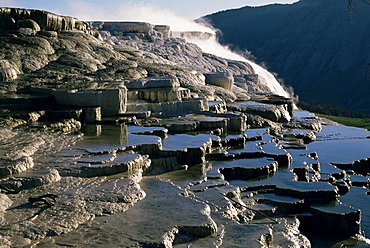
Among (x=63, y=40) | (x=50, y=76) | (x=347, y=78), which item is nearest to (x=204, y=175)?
(x=50, y=76)

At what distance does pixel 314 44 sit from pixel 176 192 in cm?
5674

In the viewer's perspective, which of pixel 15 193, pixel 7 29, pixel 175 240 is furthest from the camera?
pixel 7 29

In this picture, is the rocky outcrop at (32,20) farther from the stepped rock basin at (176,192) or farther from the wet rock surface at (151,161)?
the stepped rock basin at (176,192)

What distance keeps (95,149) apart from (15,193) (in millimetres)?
2477

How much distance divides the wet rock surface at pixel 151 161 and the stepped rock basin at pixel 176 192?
0.03m

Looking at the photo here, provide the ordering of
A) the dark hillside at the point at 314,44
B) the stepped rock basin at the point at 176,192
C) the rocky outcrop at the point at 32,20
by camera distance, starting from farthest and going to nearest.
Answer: the dark hillside at the point at 314,44 → the rocky outcrop at the point at 32,20 → the stepped rock basin at the point at 176,192

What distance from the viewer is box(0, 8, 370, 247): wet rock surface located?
23.0 feet

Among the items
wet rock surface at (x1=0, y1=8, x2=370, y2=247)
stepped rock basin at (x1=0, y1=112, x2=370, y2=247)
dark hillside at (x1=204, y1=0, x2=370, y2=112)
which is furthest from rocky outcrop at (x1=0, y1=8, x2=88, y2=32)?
dark hillside at (x1=204, y1=0, x2=370, y2=112)

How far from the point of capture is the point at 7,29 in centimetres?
1880

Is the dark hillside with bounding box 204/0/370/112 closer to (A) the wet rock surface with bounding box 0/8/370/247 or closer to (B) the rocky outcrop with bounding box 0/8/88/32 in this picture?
(B) the rocky outcrop with bounding box 0/8/88/32

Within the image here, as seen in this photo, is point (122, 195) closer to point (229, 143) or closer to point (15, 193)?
point (15, 193)

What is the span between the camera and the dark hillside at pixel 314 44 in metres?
51.9

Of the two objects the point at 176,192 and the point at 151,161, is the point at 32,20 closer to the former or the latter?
the point at 151,161

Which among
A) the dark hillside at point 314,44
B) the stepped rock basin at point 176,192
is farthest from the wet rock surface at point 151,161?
the dark hillside at point 314,44
